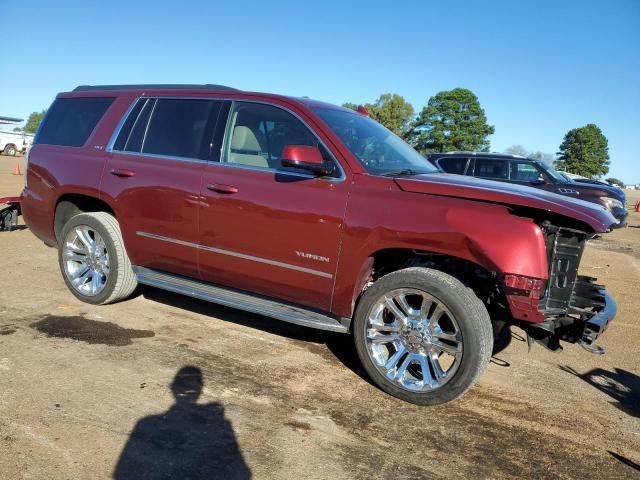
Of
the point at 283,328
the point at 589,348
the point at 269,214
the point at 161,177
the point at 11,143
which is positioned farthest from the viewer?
the point at 11,143

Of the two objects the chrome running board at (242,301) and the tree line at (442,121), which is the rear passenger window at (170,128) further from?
the tree line at (442,121)

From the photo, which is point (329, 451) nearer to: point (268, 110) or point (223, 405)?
point (223, 405)

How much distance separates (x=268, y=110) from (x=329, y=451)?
2.63m

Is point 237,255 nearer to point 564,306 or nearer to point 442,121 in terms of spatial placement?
point 564,306

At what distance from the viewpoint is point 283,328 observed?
4832mm

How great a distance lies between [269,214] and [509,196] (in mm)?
1659

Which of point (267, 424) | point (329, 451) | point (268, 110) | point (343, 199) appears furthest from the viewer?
point (268, 110)

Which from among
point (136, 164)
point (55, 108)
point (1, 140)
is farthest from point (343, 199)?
point (1, 140)

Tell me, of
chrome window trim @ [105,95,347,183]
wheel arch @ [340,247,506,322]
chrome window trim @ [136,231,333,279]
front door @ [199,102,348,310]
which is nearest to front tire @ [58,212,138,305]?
chrome window trim @ [136,231,333,279]

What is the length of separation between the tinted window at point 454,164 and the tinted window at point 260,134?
9.90 m

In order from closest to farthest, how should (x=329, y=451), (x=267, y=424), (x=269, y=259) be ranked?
1. (x=329, y=451)
2. (x=267, y=424)
3. (x=269, y=259)

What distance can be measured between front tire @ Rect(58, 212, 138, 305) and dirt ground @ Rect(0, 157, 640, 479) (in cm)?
19

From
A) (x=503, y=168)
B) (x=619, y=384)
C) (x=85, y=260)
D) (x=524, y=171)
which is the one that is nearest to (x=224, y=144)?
(x=85, y=260)

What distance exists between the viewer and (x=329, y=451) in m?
2.83
